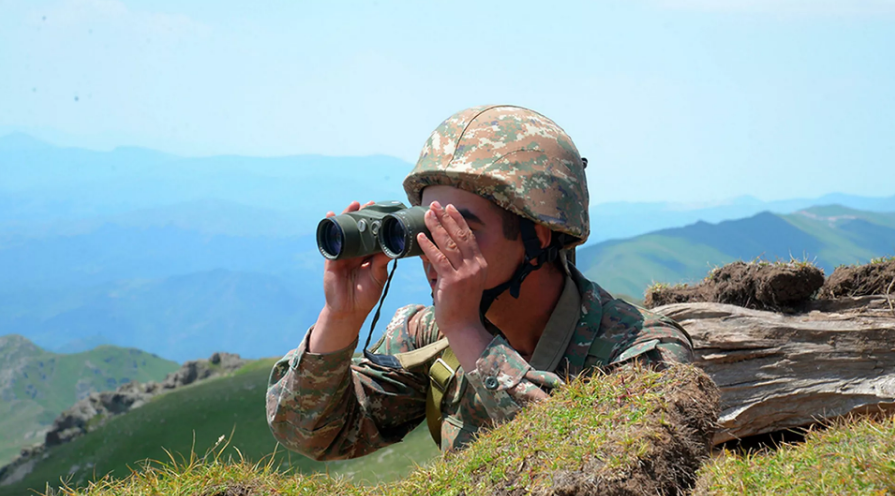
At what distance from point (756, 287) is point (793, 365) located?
0.84 meters

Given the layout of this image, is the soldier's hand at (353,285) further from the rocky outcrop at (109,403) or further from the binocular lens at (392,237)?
the rocky outcrop at (109,403)

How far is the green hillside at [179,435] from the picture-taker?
1549 cm

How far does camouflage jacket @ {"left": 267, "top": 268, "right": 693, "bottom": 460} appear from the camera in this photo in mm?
3129

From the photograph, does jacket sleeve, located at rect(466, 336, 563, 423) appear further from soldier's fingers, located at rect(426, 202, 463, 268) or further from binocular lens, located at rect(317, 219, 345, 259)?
binocular lens, located at rect(317, 219, 345, 259)

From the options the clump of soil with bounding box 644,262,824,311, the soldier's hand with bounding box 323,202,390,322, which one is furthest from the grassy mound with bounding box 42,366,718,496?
the clump of soil with bounding box 644,262,824,311

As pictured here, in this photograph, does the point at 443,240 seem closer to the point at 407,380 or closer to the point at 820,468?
the point at 407,380

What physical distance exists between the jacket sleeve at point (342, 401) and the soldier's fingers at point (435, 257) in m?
0.61

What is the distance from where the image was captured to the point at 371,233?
3080 millimetres

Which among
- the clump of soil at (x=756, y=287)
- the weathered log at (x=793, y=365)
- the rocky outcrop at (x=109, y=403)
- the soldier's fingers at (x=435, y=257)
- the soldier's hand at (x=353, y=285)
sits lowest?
the rocky outcrop at (x=109, y=403)

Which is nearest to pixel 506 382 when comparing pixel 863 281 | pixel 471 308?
pixel 471 308

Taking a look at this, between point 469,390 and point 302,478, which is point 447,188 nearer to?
point 469,390

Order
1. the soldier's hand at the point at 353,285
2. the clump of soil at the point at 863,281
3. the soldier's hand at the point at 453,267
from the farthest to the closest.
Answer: the clump of soil at the point at 863,281 → the soldier's hand at the point at 353,285 → the soldier's hand at the point at 453,267

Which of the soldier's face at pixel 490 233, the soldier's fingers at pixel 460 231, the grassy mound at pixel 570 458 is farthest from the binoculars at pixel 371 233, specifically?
the grassy mound at pixel 570 458

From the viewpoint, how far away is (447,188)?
10.9 feet
